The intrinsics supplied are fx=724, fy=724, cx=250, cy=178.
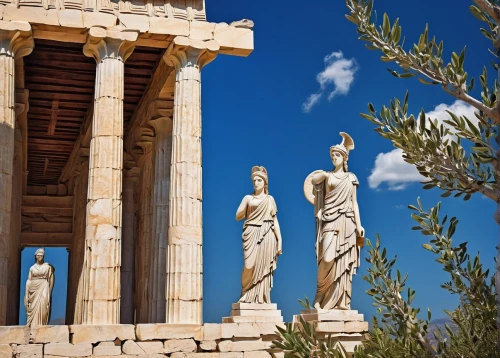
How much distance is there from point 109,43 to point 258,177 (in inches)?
184

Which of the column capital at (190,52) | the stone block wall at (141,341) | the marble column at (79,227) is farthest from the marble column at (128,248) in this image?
the stone block wall at (141,341)

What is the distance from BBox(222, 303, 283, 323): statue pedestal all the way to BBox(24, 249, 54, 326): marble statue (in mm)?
6261

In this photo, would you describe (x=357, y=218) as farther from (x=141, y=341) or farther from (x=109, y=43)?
(x=109, y=43)

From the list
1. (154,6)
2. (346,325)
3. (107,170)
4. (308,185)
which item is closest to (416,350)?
(346,325)

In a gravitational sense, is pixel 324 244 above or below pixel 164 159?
below

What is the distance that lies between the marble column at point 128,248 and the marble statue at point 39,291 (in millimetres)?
4171

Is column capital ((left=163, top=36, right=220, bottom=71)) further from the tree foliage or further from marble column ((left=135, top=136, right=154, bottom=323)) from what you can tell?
the tree foliage

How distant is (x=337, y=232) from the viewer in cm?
1438

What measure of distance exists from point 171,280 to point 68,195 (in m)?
15.5

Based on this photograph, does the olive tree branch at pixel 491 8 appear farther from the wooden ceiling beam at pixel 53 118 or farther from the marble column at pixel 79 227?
the marble column at pixel 79 227

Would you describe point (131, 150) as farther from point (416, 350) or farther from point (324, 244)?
point (416, 350)

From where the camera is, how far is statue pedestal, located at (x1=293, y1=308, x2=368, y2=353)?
13586 mm

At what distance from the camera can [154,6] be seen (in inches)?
677

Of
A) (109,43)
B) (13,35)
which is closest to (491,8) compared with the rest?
(109,43)
